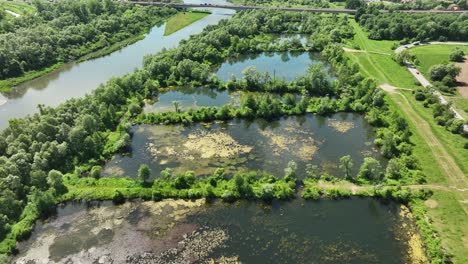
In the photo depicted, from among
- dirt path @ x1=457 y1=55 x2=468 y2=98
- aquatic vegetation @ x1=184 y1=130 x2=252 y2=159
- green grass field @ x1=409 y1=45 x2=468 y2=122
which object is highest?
green grass field @ x1=409 y1=45 x2=468 y2=122

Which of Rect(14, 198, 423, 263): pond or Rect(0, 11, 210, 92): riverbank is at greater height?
Rect(0, 11, 210, 92): riverbank

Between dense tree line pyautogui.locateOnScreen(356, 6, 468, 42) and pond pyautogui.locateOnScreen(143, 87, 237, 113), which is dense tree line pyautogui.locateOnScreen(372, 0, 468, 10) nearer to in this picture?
dense tree line pyautogui.locateOnScreen(356, 6, 468, 42)

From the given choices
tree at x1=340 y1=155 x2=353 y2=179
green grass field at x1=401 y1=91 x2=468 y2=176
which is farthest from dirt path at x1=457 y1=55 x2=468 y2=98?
tree at x1=340 y1=155 x2=353 y2=179

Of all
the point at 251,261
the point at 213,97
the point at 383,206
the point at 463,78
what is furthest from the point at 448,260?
the point at 463,78

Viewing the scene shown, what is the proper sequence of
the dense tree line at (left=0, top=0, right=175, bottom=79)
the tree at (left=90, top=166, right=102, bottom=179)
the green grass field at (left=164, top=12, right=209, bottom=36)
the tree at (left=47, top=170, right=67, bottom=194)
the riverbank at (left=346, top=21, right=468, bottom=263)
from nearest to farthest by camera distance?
1. the riverbank at (left=346, top=21, right=468, bottom=263)
2. the tree at (left=47, top=170, right=67, bottom=194)
3. the tree at (left=90, top=166, right=102, bottom=179)
4. the dense tree line at (left=0, top=0, right=175, bottom=79)
5. the green grass field at (left=164, top=12, right=209, bottom=36)

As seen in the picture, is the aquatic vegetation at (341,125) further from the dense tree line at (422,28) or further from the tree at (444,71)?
the dense tree line at (422,28)

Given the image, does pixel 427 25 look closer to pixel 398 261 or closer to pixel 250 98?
pixel 250 98

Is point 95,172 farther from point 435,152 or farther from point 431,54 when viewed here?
point 431,54
